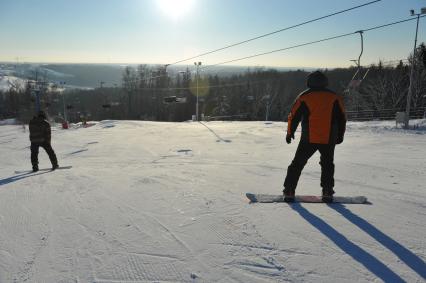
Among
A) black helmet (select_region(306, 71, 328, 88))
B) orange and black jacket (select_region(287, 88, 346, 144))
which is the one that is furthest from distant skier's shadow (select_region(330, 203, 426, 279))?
black helmet (select_region(306, 71, 328, 88))

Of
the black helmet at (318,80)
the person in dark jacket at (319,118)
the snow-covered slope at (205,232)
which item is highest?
the black helmet at (318,80)

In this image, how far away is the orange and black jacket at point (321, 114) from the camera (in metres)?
4.12

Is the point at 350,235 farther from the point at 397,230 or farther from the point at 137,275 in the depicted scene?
the point at 137,275

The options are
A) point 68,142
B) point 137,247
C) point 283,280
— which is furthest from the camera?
point 68,142

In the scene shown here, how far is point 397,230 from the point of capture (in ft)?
11.3

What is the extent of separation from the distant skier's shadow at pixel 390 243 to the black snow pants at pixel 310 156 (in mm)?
399

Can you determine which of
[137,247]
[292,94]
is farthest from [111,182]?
[292,94]

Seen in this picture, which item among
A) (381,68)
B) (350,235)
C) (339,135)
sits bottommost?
(350,235)

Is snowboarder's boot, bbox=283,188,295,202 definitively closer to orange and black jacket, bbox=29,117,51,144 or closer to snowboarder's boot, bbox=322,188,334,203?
snowboarder's boot, bbox=322,188,334,203

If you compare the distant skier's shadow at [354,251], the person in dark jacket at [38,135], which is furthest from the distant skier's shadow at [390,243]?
the person in dark jacket at [38,135]

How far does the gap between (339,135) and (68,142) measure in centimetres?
1692

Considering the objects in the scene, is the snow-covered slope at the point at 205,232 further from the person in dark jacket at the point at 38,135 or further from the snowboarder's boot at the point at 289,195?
the person in dark jacket at the point at 38,135

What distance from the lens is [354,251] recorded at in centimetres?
299

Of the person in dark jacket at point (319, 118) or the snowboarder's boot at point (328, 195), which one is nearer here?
the person in dark jacket at point (319, 118)
